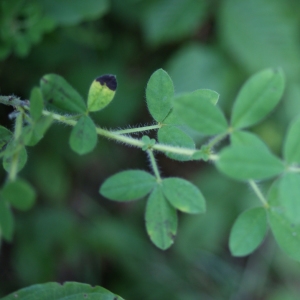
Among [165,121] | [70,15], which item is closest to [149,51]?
[70,15]

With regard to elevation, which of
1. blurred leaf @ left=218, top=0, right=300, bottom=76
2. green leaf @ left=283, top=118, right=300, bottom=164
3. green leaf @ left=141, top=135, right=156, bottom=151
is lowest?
green leaf @ left=283, top=118, right=300, bottom=164

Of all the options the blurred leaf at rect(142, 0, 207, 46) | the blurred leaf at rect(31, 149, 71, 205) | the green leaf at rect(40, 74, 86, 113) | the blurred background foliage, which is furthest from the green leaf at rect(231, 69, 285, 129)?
the blurred leaf at rect(31, 149, 71, 205)

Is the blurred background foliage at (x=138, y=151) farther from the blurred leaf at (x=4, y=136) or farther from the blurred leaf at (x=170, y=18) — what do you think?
the blurred leaf at (x=4, y=136)

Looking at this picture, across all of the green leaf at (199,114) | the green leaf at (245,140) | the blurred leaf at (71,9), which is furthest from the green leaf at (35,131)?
the blurred leaf at (71,9)

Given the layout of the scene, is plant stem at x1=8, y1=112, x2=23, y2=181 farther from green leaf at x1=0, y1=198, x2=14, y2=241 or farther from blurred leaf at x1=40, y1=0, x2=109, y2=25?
blurred leaf at x1=40, y1=0, x2=109, y2=25

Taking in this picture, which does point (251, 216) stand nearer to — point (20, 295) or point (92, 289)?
point (92, 289)

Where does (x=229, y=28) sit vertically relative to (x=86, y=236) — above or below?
above
